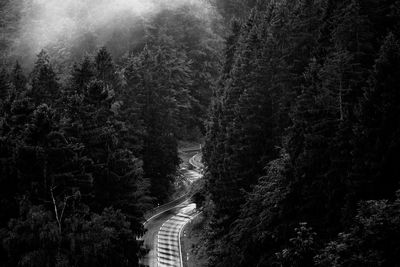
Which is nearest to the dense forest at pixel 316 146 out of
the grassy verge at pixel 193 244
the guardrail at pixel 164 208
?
the grassy verge at pixel 193 244

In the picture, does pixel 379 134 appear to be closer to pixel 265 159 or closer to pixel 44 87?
pixel 265 159

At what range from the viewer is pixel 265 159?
29719 millimetres

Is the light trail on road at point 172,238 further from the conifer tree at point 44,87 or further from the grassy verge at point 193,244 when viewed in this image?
the conifer tree at point 44,87

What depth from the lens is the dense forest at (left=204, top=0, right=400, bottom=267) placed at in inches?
580

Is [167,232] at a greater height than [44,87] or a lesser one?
lesser

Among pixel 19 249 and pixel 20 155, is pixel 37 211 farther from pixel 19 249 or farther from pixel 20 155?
pixel 20 155

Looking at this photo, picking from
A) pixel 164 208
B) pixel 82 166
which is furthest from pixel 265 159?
pixel 164 208

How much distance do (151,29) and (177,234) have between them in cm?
5846

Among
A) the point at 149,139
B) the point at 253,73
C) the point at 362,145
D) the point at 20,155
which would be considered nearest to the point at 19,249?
the point at 20,155

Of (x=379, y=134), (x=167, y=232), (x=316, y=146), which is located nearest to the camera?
(x=379, y=134)

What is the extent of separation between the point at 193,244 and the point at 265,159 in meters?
13.0

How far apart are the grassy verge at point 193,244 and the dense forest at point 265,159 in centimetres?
193

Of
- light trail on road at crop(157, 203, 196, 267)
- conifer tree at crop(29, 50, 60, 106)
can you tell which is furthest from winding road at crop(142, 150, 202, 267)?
conifer tree at crop(29, 50, 60, 106)

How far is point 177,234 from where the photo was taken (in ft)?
144
